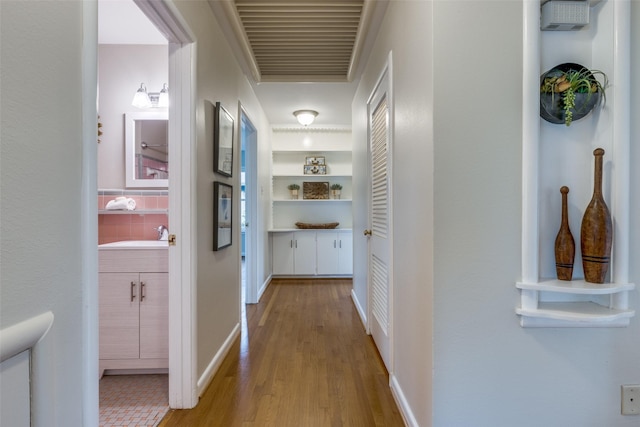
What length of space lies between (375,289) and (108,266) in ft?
6.23

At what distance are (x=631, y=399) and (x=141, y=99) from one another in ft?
11.1

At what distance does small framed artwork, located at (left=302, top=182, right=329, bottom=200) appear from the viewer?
15.5 feet

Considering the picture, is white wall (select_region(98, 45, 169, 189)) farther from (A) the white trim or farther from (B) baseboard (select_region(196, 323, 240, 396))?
(A) the white trim

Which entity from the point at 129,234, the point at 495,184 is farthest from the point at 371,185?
the point at 129,234

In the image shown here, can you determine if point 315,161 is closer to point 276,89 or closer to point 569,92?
point 276,89

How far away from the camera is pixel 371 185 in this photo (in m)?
2.54

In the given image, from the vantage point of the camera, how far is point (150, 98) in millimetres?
2402

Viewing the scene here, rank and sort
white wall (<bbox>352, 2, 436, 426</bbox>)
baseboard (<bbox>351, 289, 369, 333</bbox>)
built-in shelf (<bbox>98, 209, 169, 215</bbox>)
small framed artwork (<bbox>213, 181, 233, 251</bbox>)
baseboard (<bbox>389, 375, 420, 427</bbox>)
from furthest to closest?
baseboard (<bbox>351, 289, 369, 333</bbox>)
built-in shelf (<bbox>98, 209, 169, 215</bbox>)
small framed artwork (<bbox>213, 181, 233, 251</bbox>)
baseboard (<bbox>389, 375, 420, 427</bbox>)
white wall (<bbox>352, 2, 436, 426</bbox>)

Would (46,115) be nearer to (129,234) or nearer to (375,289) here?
(129,234)

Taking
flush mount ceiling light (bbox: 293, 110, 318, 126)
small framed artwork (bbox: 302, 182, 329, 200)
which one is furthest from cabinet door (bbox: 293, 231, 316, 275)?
flush mount ceiling light (bbox: 293, 110, 318, 126)

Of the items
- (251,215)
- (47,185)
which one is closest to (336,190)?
(251,215)

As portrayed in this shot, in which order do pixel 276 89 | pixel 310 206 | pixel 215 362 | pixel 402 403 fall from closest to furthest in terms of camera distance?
pixel 402 403 < pixel 215 362 < pixel 276 89 < pixel 310 206

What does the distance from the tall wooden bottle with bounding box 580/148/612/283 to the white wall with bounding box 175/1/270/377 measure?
6.12 ft

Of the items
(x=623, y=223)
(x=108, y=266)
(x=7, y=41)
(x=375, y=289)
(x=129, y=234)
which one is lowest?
(x=375, y=289)
